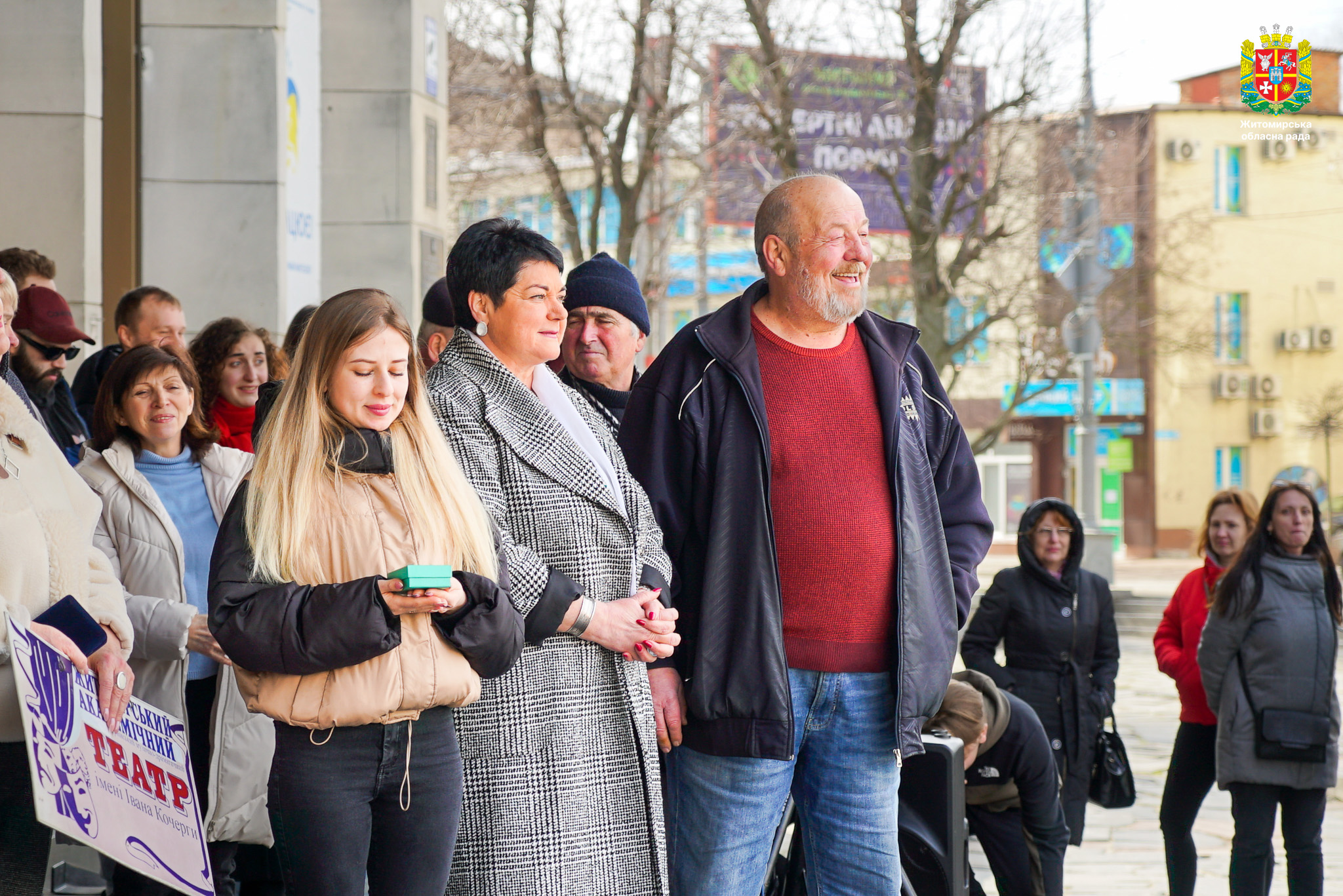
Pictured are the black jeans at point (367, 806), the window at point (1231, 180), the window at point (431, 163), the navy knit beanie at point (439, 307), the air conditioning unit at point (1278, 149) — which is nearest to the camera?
the black jeans at point (367, 806)

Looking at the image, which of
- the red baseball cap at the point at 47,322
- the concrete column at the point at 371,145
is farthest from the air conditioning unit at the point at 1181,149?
the red baseball cap at the point at 47,322

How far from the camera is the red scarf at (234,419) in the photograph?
18.2ft

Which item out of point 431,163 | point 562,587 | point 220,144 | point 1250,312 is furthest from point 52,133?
point 1250,312

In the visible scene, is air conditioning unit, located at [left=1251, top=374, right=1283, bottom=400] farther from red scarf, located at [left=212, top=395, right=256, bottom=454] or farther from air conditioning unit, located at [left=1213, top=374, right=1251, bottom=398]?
red scarf, located at [left=212, top=395, right=256, bottom=454]

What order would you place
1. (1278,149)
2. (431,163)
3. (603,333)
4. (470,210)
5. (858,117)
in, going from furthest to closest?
(1278,149) < (470,210) < (858,117) < (431,163) < (603,333)

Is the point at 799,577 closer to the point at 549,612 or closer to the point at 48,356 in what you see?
the point at 549,612

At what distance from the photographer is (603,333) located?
451 cm

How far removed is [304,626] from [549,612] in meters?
0.56

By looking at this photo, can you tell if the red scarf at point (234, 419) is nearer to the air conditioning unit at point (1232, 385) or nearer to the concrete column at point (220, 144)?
the concrete column at point (220, 144)

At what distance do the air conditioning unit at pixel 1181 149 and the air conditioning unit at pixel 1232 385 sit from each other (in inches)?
214

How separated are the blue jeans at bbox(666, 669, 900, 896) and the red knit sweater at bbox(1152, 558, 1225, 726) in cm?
336

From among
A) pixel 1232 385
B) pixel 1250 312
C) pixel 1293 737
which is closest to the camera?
pixel 1293 737

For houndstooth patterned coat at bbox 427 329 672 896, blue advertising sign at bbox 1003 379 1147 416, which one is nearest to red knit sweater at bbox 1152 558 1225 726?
houndstooth patterned coat at bbox 427 329 672 896

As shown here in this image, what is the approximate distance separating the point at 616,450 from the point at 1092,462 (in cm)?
2031
